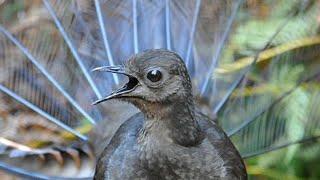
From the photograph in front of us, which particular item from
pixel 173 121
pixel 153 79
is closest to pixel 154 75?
pixel 153 79

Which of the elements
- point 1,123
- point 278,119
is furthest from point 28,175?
point 278,119

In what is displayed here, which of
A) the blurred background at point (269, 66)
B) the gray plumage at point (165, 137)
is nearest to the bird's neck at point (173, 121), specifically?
the gray plumage at point (165, 137)

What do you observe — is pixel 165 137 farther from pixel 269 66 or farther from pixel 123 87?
pixel 269 66

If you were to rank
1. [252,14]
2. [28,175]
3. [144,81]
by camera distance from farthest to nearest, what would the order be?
[252,14] < [28,175] < [144,81]

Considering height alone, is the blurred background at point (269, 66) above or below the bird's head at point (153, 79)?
above

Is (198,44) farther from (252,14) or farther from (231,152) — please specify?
(231,152)

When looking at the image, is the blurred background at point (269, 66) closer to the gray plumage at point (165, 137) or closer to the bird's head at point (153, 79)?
the gray plumage at point (165, 137)
